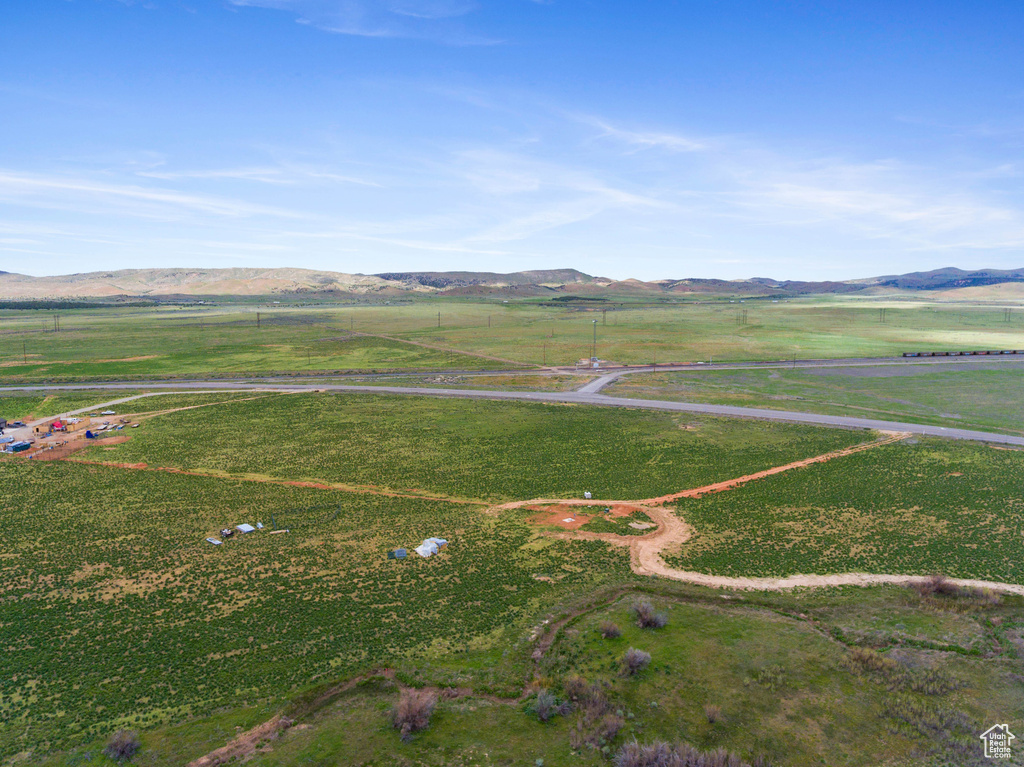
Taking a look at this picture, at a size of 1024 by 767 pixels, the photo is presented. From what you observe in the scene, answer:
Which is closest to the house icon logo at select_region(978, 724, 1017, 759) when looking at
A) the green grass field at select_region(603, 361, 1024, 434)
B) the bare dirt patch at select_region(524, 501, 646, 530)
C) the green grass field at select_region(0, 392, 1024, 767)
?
the green grass field at select_region(0, 392, 1024, 767)

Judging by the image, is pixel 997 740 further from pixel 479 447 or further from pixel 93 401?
pixel 93 401

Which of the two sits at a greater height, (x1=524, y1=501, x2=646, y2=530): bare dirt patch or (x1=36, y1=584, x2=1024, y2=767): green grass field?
(x1=524, y1=501, x2=646, y2=530): bare dirt patch

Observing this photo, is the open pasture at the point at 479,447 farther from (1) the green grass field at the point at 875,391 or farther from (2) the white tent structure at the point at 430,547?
(1) the green grass field at the point at 875,391

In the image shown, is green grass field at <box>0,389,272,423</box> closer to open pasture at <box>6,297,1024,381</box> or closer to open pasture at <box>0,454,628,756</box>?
open pasture at <box>6,297,1024,381</box>

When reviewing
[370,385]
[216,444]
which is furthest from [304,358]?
[216,444]

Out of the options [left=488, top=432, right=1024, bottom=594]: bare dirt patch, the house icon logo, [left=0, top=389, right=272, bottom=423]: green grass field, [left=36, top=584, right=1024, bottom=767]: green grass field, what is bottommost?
[left=36, top=584, right=1024, bottom=767]: green grass field
